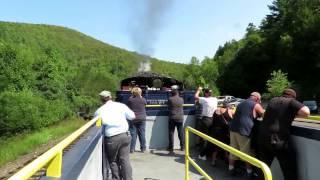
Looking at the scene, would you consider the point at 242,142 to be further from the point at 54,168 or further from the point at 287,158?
the point at 54,168

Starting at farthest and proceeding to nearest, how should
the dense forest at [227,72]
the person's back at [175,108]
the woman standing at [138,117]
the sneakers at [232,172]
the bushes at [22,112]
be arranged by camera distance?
the dense forest at [227,72] < the bushes at [22,112] < the person's back at [175,108] < the woman standing at [138,117] < the sneakers at [232,172]

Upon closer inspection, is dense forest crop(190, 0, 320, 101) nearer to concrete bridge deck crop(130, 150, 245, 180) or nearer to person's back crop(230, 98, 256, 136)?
concrete bridge deck crop(130, 150, 245, 180)

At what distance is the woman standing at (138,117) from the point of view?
1291 cm

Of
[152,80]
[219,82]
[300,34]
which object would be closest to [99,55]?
[219,82]

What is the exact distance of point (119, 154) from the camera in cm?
859

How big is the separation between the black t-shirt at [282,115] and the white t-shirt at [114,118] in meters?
2.48

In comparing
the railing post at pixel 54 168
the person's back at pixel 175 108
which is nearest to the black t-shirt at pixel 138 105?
the person's back at pixel 175 108

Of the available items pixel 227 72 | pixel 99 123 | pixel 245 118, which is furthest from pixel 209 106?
pixel 227 72

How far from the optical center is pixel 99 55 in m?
189

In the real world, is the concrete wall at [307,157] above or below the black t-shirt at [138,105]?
below

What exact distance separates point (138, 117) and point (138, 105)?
0.31m

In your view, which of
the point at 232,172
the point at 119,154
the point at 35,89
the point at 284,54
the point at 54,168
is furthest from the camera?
the point at 284,54

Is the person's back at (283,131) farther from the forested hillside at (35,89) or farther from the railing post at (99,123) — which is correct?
the forested hillside at (35,89)

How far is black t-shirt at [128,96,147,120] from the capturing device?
12.9 meters
